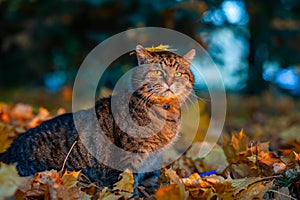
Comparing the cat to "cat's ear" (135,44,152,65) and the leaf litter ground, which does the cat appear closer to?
"cat's ear" (135,44,152,65)

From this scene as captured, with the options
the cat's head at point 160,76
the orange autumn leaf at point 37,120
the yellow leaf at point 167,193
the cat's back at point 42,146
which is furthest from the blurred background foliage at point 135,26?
the yellow leaf at point 167,193

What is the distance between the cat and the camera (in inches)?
94.9

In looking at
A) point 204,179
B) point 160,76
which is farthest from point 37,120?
point 204,179

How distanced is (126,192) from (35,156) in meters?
0.80

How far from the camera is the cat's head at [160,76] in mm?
2520

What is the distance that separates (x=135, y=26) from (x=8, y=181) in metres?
4.08

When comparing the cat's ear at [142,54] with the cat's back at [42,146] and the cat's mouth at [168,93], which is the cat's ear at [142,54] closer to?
the cat's mouth at [168,93]

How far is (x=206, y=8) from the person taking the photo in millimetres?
4191

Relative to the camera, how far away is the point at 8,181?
1.53m

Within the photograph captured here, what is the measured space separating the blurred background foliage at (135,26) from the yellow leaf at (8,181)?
3.40 meters

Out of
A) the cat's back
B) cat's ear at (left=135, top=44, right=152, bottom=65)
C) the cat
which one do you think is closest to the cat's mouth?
the cat

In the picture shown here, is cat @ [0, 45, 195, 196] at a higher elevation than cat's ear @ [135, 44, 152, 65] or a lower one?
lower

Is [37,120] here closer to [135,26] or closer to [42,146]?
[42,146]

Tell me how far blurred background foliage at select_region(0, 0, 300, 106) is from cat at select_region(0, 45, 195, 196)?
2225 millimetres
